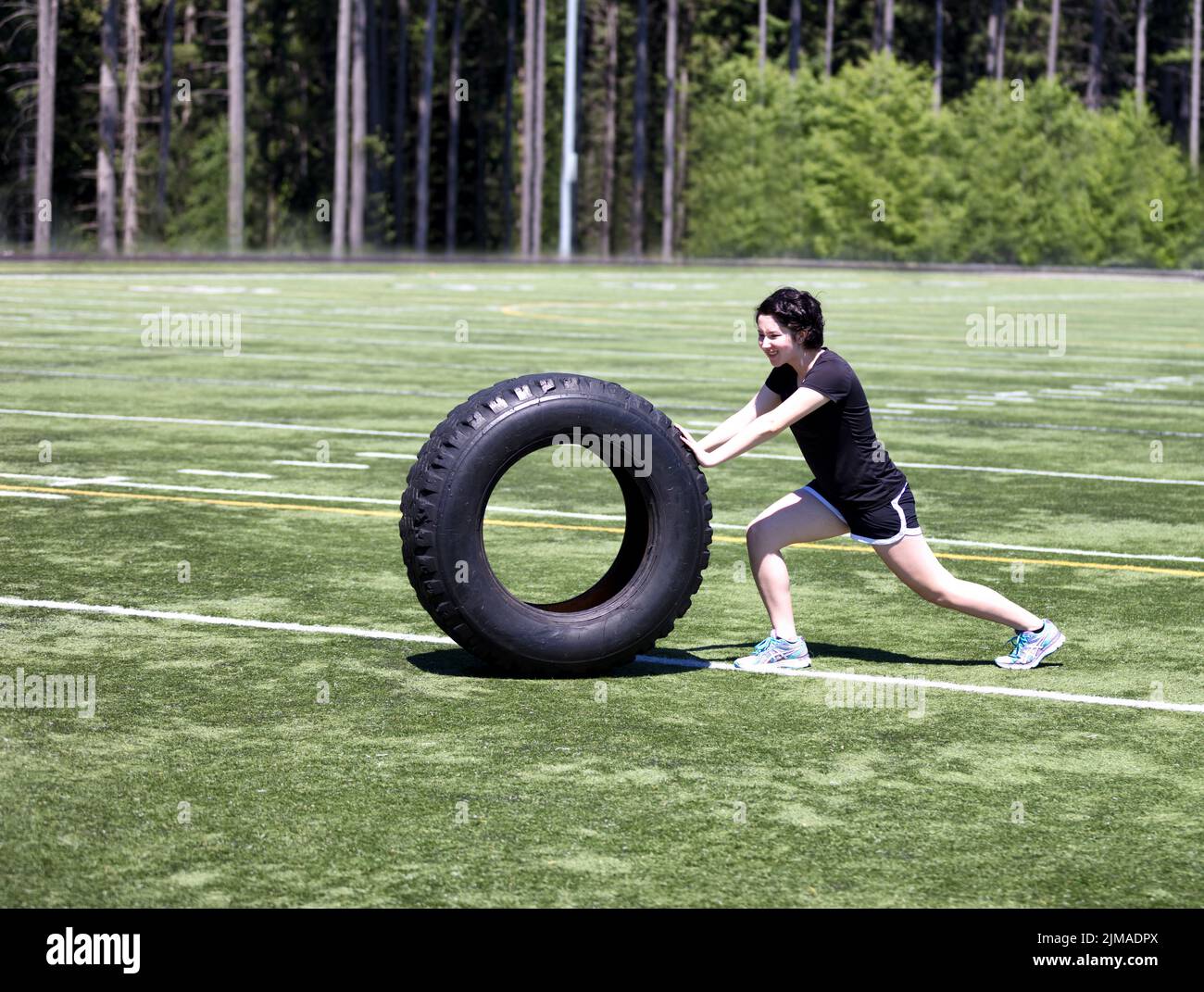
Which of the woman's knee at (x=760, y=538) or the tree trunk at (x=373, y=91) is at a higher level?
the tree trunk at (x=373, y=91)

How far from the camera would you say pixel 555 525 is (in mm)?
12461

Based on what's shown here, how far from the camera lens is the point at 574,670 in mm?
8383

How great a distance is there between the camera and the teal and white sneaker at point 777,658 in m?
8.65

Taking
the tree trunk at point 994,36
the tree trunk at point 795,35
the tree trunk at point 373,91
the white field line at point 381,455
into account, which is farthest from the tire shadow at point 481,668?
the tree trunk at point 994,36

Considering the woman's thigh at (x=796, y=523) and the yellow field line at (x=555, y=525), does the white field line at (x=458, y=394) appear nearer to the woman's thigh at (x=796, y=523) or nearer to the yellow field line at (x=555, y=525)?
the yellow field line at (x=555, y=525)

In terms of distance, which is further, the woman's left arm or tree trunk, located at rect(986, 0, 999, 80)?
tree trunk, located at rect(986, 0, 999, 80)

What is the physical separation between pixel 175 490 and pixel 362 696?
5869 mm

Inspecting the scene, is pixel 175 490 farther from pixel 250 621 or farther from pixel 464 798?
pixel 464 798

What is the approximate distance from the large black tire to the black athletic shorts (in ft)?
1.90

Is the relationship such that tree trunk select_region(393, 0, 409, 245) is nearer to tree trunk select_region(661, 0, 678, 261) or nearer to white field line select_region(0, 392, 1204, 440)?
tree trunk select_region(661, 0, 678, 261)

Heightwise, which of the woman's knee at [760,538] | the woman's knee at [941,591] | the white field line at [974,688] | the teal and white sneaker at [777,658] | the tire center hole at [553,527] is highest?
the woman's knee at [760,538]

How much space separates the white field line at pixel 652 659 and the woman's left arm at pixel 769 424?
891 millimetres

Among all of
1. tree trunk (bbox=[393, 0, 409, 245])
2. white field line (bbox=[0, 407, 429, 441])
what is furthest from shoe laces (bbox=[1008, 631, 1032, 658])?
tree trunk (bbox=[393, 0, 409, 245])

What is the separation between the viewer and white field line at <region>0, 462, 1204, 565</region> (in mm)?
11766
